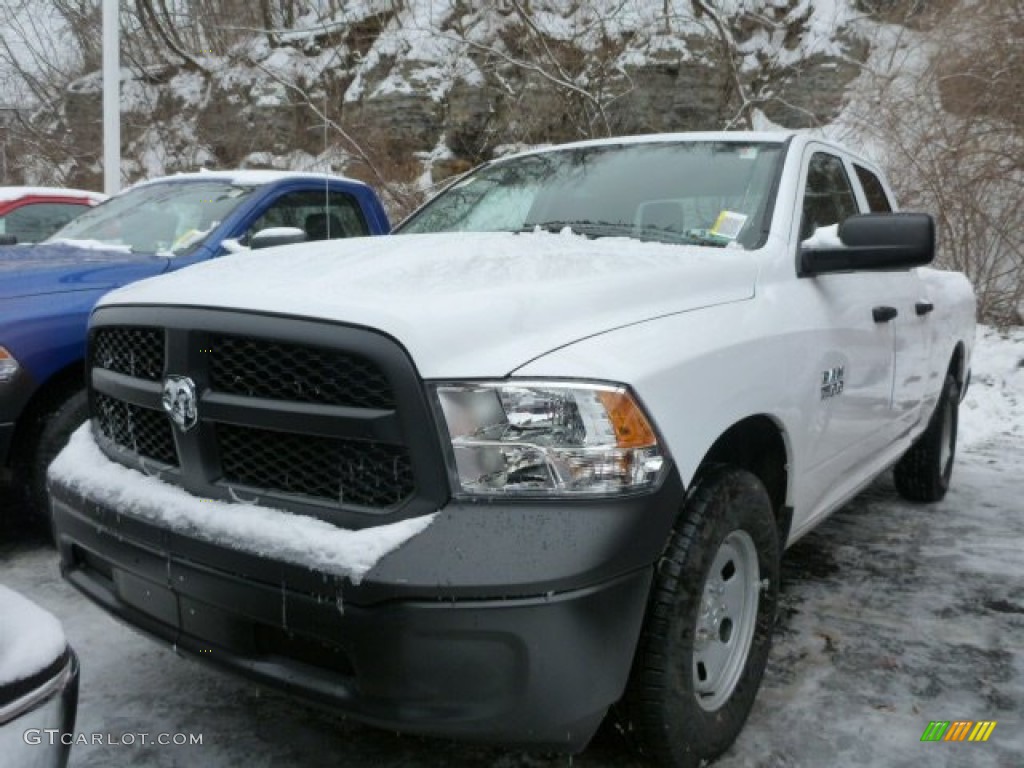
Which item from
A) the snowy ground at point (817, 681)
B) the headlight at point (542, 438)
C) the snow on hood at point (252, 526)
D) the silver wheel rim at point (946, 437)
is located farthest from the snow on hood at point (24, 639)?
the silver wheel rim at point (946, 437)

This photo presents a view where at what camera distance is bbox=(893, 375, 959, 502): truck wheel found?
4691mm

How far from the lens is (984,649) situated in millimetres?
3061

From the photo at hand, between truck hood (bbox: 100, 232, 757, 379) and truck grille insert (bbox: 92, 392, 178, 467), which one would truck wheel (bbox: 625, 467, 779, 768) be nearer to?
truck hood (bbox: 100, 232, 757, 379)

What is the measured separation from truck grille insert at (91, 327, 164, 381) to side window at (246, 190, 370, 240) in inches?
89.7

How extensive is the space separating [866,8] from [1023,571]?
15898 millimetres

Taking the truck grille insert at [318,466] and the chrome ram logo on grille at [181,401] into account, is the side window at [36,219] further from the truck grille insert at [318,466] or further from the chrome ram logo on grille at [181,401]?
the truck grille insert at [318,466]

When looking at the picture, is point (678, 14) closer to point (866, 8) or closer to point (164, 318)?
point (866, 8)

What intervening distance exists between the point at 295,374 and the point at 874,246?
1.87 metres

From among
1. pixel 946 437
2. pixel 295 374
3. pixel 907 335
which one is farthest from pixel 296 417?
pixel 946 437

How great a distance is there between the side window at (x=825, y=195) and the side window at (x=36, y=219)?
599cm

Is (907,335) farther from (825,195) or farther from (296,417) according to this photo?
(296,417)

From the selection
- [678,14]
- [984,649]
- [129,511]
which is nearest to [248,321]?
[129,511]

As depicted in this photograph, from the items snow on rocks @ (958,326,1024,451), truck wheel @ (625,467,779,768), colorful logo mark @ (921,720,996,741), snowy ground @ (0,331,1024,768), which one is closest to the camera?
truck wheel @ (625,467,779,768)

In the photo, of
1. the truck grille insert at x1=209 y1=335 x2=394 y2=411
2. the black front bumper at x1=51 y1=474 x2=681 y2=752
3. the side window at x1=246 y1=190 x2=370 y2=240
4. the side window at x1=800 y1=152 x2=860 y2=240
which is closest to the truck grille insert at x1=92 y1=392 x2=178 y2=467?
the truck grille insert at x1=209 y1=335 x2=394 y2=411
